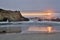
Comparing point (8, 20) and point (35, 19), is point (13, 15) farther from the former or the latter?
point (35, 19)

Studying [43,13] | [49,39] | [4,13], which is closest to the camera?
[49,39]

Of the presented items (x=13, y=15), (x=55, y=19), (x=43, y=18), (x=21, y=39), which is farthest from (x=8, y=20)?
(x=21, y=39)

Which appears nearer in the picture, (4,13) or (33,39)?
(33,39)

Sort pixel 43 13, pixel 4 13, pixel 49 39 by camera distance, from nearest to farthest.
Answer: pixel 49 39, pixel 43 13, pixel 4 13

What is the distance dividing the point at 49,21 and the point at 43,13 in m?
0.82

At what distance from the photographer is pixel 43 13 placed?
13008 mm

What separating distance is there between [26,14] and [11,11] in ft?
4.54

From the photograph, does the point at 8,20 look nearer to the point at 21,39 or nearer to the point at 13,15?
the point at 13,15

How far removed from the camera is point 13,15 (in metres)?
13.4

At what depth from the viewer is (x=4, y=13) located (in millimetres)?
13984

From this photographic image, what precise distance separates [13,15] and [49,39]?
847 cm

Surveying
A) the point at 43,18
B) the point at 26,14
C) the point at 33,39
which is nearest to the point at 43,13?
the point at 43,18

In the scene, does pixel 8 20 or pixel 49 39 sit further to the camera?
pixel 8 20

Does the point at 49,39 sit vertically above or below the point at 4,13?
below
